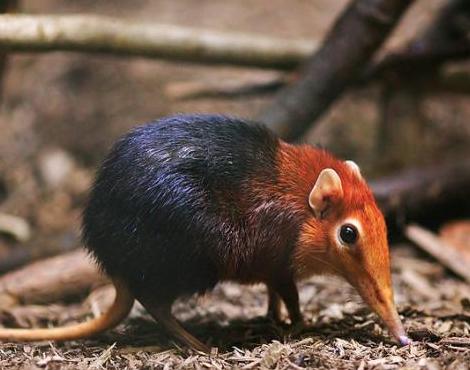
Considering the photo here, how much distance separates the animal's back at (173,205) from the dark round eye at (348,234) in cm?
57

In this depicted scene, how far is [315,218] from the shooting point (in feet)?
14.9

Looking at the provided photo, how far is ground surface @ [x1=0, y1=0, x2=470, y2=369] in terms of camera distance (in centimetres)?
447

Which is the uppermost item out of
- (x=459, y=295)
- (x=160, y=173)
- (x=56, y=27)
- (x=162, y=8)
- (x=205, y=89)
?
(x=162, y=8)

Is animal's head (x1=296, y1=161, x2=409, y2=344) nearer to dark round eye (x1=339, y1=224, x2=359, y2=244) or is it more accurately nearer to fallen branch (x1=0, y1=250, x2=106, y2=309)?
dark round eye (x1=339, y1=224, x2=359, y2=244)

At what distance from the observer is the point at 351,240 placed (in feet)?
14.4

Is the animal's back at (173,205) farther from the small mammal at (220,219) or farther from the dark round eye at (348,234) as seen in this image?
the dark round eye at (348,234)

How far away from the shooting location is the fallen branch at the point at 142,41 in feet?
19.0

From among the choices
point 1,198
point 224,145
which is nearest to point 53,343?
point 224,145

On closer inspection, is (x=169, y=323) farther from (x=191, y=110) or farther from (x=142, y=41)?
(x=191, y=110)

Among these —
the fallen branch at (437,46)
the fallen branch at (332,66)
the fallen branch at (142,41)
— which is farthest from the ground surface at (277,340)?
the fallen branch at (437,46)

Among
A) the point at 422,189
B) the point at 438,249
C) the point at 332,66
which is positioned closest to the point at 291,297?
the point at 332,66

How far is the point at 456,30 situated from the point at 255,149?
11.8 feet

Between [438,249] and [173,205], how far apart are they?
12.0 ft

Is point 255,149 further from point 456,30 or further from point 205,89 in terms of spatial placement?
point 456,30
